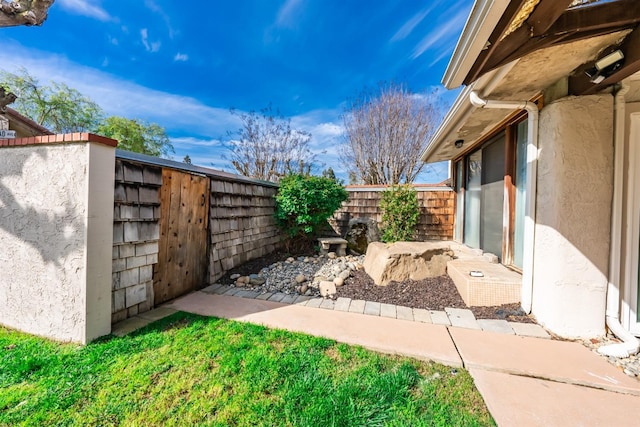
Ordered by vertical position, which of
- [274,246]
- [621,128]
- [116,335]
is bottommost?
[116,335]

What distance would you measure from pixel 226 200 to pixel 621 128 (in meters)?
5.10

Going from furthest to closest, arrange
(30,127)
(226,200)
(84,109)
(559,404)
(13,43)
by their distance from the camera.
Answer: (84,109)
(30,127)
(13,43)
(226,200)
(559,404)

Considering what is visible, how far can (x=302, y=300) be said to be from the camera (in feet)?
11.3

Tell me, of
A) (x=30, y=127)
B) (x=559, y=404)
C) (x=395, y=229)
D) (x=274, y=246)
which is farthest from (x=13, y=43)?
(x=559, y=404)

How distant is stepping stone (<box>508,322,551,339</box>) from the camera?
7.97 feet

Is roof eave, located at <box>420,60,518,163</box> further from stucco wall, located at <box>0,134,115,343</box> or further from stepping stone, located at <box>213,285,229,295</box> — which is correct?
stepping stone, located at <box>213,285,229,295</box>

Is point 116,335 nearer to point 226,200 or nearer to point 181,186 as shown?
point 181,186

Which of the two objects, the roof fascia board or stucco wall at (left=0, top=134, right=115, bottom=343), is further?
stucco wall at (left=0, top=134, right=115, bottom=343)

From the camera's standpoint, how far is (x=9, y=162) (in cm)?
247

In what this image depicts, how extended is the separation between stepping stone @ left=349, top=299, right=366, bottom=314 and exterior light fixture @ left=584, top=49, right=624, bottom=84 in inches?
126

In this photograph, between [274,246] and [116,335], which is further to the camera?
[274,246]

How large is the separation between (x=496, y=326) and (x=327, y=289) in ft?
7.03

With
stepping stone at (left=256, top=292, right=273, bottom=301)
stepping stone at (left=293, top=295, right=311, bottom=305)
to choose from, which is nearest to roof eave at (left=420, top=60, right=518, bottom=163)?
stepping stone at (left=293, top=295, right=311, bottom=305)

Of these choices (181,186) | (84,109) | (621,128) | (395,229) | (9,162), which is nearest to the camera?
(621,128)
